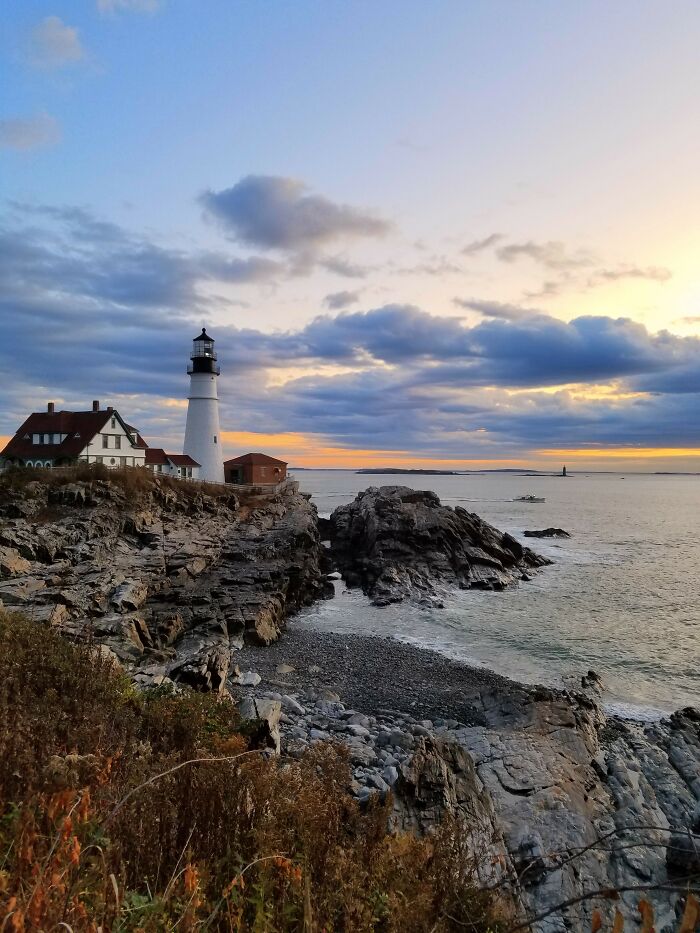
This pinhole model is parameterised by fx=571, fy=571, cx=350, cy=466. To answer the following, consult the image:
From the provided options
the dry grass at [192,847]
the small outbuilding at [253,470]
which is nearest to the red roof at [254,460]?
the small outbuilding at [253,470]

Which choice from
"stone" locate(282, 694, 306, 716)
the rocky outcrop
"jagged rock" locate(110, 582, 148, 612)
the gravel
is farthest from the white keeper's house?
"stone" locate(282, 694, 306, 716)

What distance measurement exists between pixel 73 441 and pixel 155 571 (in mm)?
21216

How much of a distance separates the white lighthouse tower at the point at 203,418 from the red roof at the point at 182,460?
683mm

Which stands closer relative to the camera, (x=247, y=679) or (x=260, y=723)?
(x=260, y=723)

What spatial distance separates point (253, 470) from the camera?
5769 centimetres

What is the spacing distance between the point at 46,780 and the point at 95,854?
714mm

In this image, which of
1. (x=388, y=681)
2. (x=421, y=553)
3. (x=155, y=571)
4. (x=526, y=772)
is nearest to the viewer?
(x=526, y=772)

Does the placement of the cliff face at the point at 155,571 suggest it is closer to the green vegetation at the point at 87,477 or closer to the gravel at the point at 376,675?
the green vegetation at the point at 87,477

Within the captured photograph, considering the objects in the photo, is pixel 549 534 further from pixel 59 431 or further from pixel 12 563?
pixel 12 563

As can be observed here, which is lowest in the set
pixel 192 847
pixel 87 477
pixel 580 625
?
pixel 580 625

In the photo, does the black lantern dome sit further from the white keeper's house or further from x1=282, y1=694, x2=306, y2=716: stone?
x1=282, y1=694, x2=306, y2=716: stone

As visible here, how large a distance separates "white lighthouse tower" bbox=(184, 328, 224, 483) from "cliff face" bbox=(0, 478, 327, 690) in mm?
11458

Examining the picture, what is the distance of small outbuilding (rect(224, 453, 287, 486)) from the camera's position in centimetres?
5769

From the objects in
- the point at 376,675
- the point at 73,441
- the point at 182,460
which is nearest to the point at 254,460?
the point at 182,460
